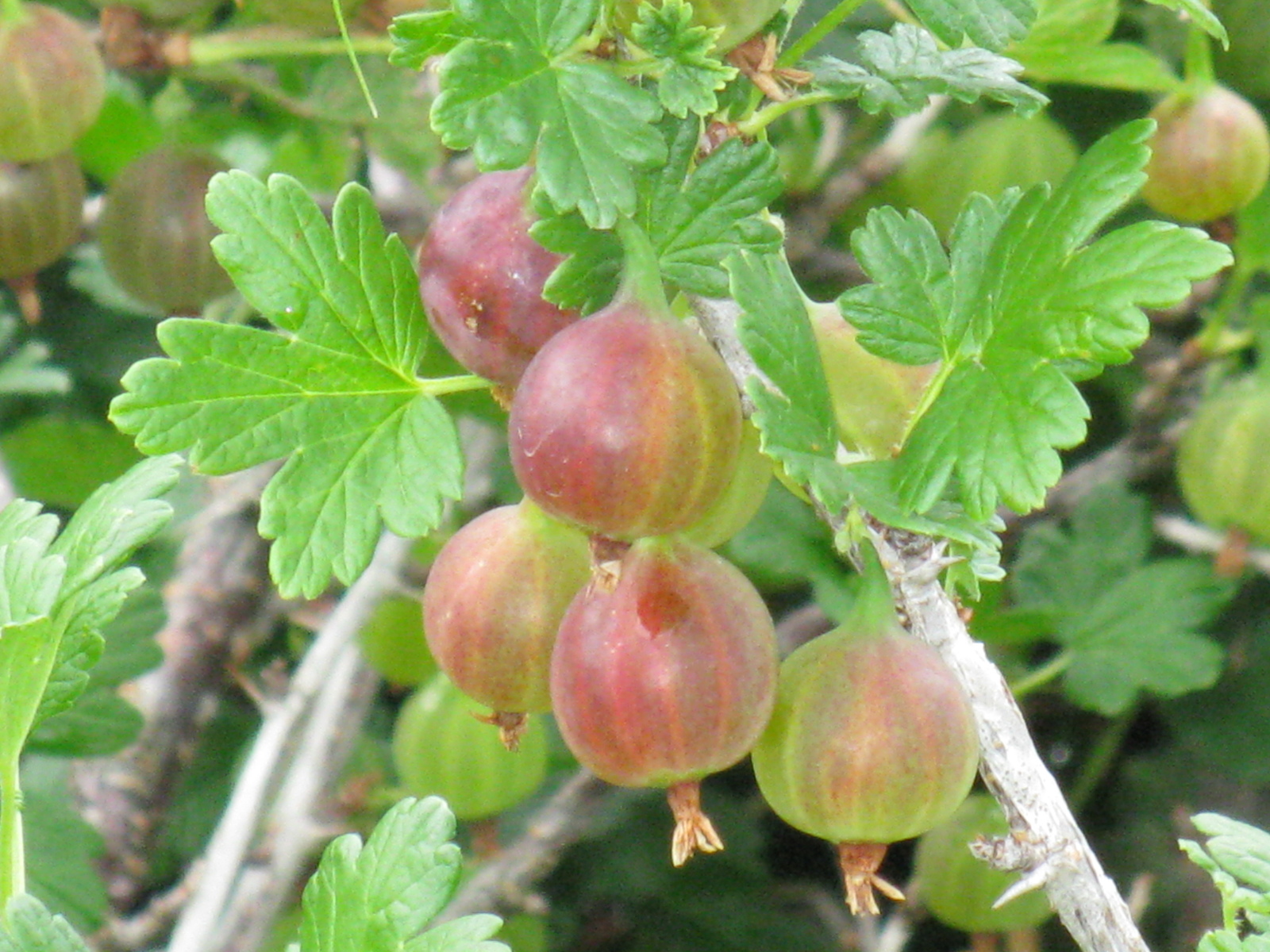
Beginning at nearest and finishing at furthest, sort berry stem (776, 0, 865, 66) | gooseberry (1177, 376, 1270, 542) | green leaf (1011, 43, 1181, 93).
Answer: berry stem (776, 0, 865, 66) < green leaf (1011, 43, 1181, 93) < gooseberry (1177, 376, 1270, 542)

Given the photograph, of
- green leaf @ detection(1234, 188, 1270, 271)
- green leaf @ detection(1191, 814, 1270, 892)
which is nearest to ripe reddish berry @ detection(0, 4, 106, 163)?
green leaf @ detection(1191, 814, 1270, 892)

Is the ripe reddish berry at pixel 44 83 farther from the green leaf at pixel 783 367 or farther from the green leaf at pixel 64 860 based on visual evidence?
the green leaf at pixel 783 367

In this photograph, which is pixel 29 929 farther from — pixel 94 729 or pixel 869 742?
pixel 94 729

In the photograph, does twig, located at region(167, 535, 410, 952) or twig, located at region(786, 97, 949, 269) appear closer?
twig, located at region(167, 535, 410, 952)

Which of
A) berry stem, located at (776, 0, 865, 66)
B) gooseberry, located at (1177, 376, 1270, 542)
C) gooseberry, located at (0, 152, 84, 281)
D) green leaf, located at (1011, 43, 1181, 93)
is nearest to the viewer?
berry stem, located at (776, 0, 865, 66)

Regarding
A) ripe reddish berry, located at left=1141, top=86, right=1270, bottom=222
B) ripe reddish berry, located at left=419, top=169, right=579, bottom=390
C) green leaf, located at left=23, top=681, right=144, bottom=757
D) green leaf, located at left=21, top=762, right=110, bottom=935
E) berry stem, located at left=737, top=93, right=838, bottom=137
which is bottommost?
green leaf, located at left=21, top=762, right=110, bottom=935

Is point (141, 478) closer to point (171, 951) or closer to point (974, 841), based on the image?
point (974, 841)

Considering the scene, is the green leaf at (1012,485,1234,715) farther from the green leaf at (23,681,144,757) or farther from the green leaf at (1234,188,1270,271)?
the green leaf at (23,681,144,757)

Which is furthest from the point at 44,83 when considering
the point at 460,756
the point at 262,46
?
the point at 460,756
